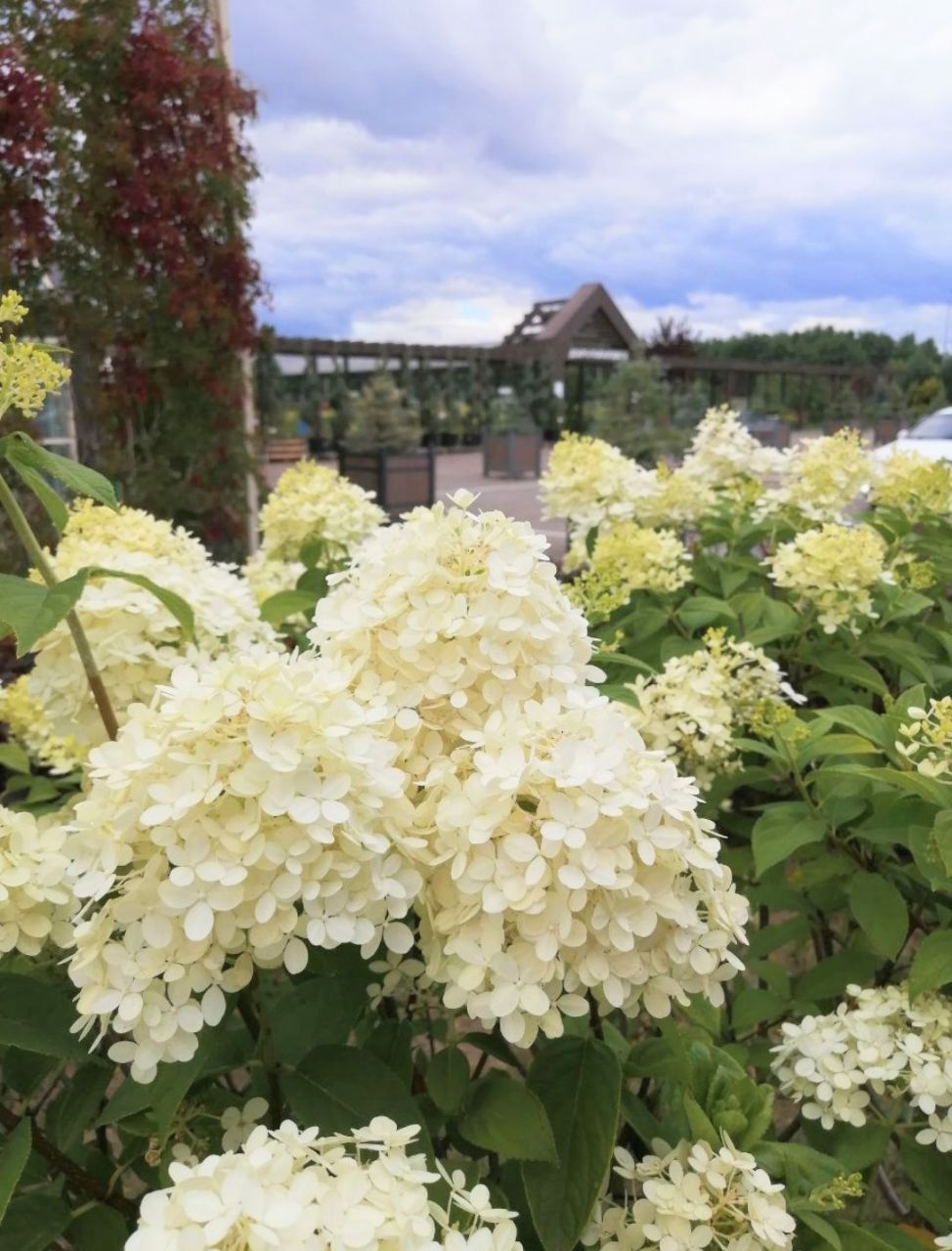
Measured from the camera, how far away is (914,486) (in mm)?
2387

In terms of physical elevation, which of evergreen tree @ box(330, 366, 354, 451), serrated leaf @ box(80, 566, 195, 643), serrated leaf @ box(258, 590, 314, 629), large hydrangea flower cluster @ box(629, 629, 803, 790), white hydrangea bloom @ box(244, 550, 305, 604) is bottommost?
large hydrangea flower cluster @ box(629, 629, 803, 790)

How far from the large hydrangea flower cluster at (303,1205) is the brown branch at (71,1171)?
0.41 metres

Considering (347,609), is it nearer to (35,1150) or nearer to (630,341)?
(35,1150)

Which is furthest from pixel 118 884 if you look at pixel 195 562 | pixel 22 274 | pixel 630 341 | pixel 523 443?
pixel 630 341

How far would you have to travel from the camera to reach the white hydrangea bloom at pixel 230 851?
0.75m

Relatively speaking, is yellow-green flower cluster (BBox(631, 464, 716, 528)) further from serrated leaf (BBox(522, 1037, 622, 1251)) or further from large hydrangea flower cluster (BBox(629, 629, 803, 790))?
serrated leaf (BBox(522, 1037, 622, 1251))

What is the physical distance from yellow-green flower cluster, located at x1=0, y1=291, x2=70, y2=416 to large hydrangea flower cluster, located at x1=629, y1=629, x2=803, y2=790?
82 centimetres

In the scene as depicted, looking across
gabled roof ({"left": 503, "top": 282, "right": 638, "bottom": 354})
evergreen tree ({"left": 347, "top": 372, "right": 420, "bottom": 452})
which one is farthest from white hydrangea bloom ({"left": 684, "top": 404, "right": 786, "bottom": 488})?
gabled roof ({"left": 503, "top": 282, "right": 638, "bottom": 354})

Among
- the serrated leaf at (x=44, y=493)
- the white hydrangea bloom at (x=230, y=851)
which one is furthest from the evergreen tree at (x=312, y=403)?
the white hydrangea bloom at (x=230, y=851)

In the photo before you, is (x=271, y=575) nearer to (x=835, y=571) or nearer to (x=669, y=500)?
(x=669, y=500)

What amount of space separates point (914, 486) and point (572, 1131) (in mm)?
1913

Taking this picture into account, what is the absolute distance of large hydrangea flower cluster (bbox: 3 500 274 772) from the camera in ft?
4.28

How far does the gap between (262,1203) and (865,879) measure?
964 mm

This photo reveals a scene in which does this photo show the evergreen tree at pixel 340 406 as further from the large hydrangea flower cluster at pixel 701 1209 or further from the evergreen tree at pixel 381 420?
the large hydrangea flower cluster at pixel 701 1209
